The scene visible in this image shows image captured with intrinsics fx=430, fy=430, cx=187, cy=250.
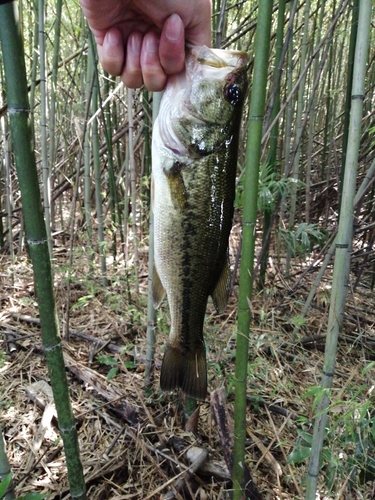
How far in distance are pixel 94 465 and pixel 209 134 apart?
1.43m

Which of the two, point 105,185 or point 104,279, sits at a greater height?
point 105,185

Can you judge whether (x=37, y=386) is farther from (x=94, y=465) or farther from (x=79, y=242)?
(x=79, y=242)

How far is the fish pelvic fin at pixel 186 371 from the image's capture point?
131cm

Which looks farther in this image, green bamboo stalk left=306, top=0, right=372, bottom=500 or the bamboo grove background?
the bamboo grove background

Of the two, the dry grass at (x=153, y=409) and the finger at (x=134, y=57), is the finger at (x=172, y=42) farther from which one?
the dry grass at (x=153, y=409)

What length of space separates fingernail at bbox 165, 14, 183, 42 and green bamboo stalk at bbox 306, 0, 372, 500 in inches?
17.6

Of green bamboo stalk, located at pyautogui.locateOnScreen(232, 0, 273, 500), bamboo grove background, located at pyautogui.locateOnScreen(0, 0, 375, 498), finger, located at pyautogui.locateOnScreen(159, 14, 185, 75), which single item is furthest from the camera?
bamboo grove background, located at pyautogui.locateOnScreen(0, 0, 375, 498)

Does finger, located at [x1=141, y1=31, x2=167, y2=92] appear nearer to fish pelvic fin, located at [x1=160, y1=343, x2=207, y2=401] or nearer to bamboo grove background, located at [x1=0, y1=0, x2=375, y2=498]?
bamboo grove background, located at [x1=0, y1=0, x2=375, y2=498]

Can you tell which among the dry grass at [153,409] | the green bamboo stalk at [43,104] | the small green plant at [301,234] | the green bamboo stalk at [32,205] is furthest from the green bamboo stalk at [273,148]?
the green bamboo stalk at [32,205]

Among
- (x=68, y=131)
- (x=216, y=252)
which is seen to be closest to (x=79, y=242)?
(x=68, y=131)

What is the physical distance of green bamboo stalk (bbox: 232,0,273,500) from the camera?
1005 mm

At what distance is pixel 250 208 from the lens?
44.0 inches

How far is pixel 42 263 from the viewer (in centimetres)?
102

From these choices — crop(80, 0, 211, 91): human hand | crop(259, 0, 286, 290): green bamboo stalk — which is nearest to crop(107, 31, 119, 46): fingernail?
crop(80, 0, 211, 91): human hand
